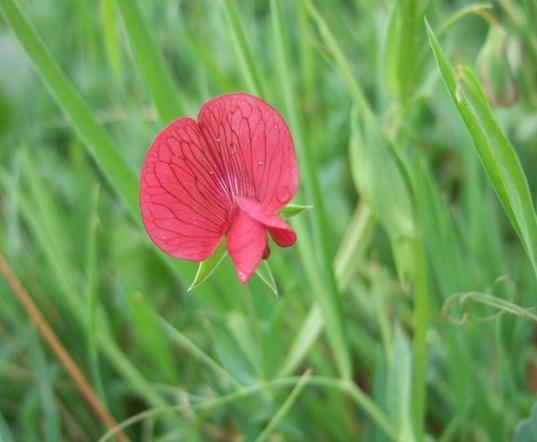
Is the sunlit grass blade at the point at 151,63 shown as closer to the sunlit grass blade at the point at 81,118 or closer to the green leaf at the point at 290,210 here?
the sunlit grass blade at the point at 81,118

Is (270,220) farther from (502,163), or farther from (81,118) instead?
(81,118)

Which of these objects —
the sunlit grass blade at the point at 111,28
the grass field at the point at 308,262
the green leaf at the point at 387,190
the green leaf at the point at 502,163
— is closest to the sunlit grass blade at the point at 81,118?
the grass field at the point at 308,262

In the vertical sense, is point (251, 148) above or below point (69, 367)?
above

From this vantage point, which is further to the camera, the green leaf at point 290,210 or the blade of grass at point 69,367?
the blade of grass at point 69,367

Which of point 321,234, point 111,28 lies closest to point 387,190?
point 321,234

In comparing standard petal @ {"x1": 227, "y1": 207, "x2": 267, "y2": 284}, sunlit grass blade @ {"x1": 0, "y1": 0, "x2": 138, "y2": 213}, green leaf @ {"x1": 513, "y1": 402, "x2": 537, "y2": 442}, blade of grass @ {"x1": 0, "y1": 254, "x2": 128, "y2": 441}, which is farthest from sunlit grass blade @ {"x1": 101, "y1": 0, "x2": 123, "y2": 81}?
green leaf @ {"x1": 513, "y1": 402, "x2": 537, "y2": 442}

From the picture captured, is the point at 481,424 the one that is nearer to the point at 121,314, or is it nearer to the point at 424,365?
the point at 424,365

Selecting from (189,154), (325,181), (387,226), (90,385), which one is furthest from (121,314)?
(189,154)
